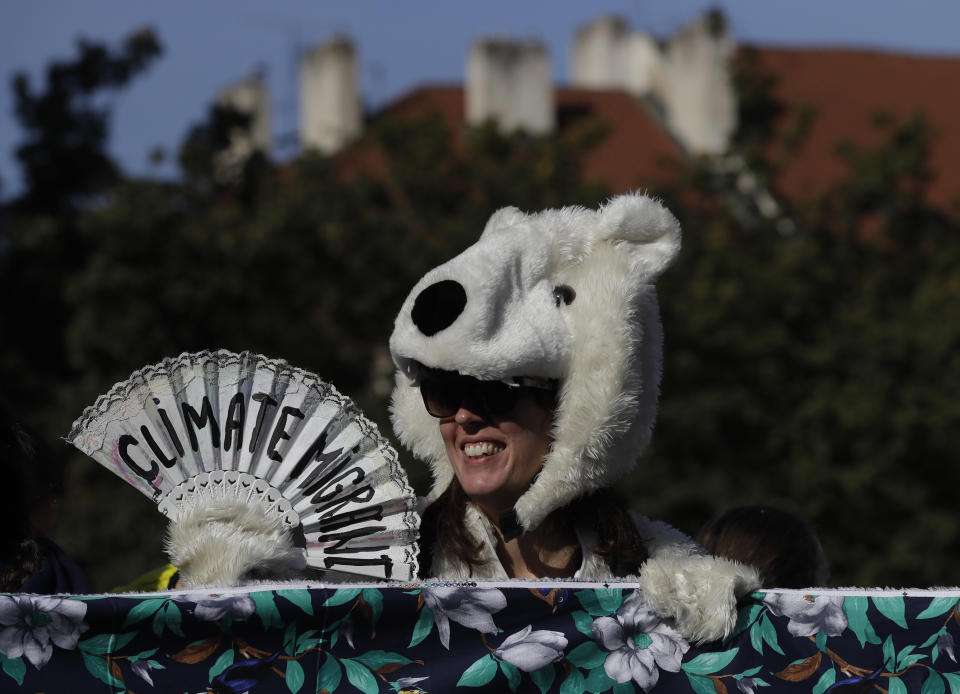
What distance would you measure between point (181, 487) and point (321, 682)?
520 mm

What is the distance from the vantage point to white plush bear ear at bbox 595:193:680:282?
278 centimetres

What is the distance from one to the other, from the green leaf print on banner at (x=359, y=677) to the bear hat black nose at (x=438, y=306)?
659 millimetres

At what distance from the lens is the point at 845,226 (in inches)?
654

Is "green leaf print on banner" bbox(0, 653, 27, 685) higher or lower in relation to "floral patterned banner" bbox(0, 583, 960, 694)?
higher

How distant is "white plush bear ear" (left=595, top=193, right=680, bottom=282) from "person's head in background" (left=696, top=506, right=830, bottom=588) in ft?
3.64

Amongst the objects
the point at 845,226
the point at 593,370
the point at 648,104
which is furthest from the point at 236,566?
the point at 648,104

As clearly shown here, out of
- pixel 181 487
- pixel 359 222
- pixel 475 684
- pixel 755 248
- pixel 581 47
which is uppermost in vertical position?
pixel 181 487

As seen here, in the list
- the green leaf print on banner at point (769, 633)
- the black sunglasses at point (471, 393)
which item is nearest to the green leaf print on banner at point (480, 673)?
the green leaf print on banner at point (769, 633)

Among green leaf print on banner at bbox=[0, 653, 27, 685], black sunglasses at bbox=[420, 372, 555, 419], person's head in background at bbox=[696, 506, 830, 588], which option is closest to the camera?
green leaf print on banner at bbox=[0, 653, 27, 685]

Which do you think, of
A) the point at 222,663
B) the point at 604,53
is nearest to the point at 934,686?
the point at 222,663

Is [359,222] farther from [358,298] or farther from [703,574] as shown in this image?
[703,574]

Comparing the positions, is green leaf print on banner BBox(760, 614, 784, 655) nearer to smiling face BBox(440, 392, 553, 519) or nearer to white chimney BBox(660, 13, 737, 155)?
smiling face BBox(440, 392, 553, 519)

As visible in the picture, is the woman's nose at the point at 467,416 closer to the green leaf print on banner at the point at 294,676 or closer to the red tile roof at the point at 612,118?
the green leaf print on banner at the point at 294,676

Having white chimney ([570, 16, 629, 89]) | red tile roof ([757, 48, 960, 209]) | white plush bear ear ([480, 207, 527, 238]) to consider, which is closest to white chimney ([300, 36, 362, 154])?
white chimney ([570, 16, 629, 89])
